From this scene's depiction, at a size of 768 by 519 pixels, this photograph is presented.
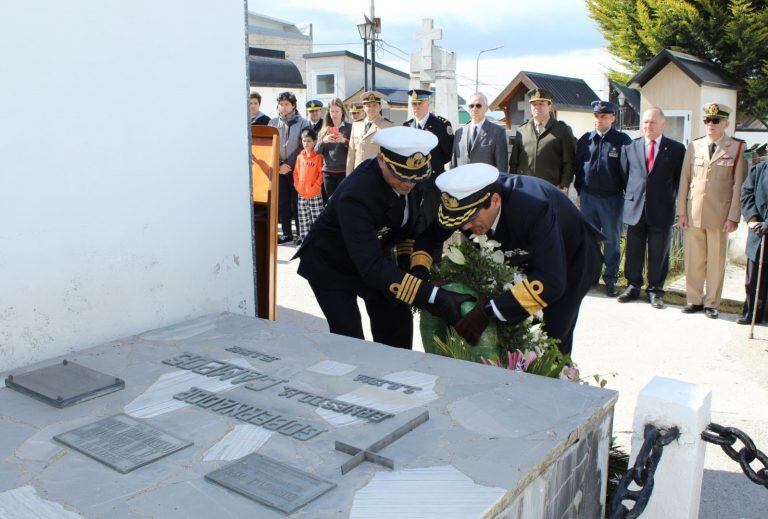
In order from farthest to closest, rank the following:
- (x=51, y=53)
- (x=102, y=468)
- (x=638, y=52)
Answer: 1. (x=638, y=52)
2. (x=51, y=53)
3. (x=102, y=468)

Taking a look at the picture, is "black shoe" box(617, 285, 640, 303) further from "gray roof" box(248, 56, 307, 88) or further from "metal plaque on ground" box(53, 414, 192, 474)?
"gray roof" box(248, 56, 307, 88)

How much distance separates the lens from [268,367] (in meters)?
3.09

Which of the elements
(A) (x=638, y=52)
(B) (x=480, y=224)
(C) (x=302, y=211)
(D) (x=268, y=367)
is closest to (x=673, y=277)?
(C) (x=302, y=211)

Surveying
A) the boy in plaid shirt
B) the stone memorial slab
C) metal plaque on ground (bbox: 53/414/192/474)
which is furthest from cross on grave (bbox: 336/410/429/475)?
the boy in plaid shirt

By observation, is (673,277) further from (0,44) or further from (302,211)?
(0,44)

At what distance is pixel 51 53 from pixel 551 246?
243cm

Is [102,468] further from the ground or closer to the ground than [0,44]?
closer to the ground

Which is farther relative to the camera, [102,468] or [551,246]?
[551,246]

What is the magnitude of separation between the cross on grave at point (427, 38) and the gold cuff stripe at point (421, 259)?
8589mm

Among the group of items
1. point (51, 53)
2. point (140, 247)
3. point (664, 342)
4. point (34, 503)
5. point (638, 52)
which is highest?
point (638, 52)

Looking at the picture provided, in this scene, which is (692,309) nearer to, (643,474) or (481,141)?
(481,141)

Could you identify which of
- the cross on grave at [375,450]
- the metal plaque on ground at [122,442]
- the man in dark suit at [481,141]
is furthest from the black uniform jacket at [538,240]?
the man in dark suit at [481,141]

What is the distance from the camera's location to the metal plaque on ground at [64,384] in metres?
2.70

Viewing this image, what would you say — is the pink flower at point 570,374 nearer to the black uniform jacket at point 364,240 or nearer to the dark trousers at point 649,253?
the black uniform jacket at point 364,240
